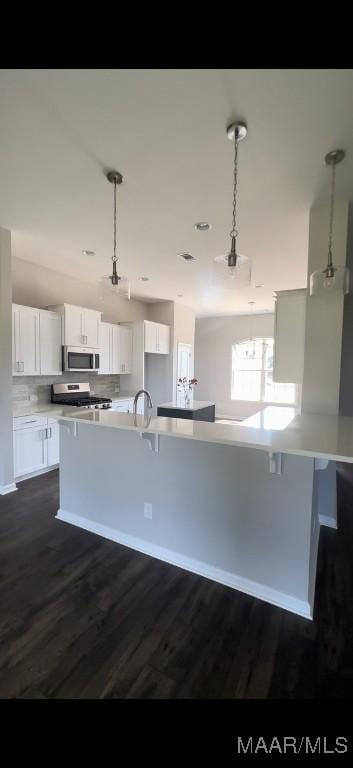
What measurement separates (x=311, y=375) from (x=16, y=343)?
132 inches

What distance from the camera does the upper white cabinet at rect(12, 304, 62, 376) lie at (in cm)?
377

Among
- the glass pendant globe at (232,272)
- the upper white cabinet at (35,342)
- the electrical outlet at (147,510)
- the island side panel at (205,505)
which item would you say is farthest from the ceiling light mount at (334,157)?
the upper white cabinet at (35,342)

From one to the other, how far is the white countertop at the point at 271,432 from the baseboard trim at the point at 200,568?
95 centimetres

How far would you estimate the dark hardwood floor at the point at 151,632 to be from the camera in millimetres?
1385

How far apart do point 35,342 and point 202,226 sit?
2.55 metres

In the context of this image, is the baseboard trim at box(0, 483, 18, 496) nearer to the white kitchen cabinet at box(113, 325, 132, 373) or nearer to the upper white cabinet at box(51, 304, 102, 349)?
the upper white cabinet at box(51, 304, 102, 349)

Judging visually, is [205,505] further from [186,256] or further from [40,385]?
[40,385]

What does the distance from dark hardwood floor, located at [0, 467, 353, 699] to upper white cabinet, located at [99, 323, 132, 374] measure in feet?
10.8

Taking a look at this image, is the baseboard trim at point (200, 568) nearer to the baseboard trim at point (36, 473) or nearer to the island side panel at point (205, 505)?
the island side panel at point (205, 505)

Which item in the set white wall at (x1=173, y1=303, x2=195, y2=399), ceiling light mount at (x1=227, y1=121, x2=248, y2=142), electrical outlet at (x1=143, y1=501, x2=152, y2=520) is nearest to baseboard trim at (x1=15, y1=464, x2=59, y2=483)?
electrical outlet at (x1=143, y1=501, x2=152, y2=520)

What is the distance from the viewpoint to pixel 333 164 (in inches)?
78.7

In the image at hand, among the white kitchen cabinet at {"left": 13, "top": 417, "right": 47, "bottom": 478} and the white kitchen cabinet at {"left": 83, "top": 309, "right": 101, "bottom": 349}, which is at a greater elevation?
the white kitchen cabinet at {"left": 83, "top": 309, "right": 101, "bottom": 349}
